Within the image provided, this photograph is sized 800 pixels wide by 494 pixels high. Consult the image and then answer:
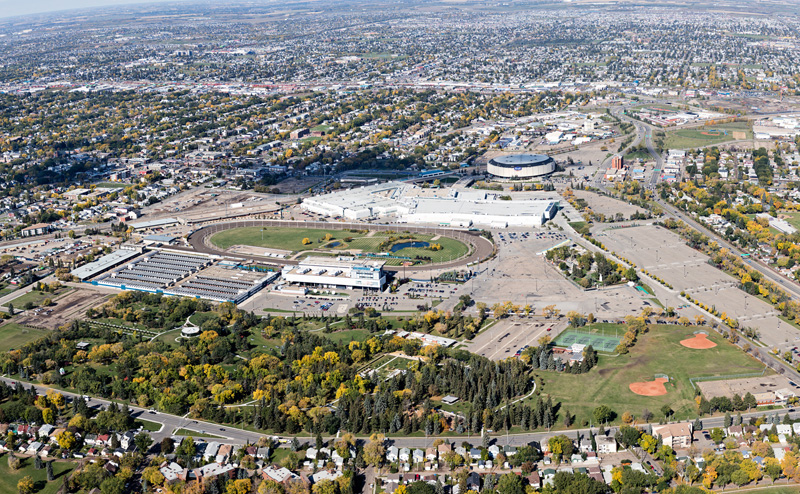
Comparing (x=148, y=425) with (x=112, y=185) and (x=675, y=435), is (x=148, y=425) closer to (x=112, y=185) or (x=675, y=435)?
(x=675, y=435)

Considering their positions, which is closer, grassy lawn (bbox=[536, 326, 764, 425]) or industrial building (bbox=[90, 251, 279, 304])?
grassy lawn (bbox=[536, 326, 764, 425])

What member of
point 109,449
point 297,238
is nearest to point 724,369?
point 109,449

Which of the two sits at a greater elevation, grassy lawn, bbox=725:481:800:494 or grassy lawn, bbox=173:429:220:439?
grassy lawn, bbox=173:429:220:439

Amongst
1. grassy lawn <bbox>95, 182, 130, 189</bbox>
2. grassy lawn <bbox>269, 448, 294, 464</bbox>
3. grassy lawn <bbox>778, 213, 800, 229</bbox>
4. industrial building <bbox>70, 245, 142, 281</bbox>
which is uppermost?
grassy lawn <bbox>95, 182, 130, 189</bbox>

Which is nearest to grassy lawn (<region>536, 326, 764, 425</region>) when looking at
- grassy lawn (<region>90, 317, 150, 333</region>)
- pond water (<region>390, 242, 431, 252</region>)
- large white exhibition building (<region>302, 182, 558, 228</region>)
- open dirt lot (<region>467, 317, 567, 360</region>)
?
open dirt lot (<region>467, 317, 567, 360</region>)

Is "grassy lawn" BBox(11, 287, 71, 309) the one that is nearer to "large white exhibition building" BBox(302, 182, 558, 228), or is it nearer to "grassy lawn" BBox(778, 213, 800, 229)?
"large white exhibition building" BBox(302, 182, 558, 228)

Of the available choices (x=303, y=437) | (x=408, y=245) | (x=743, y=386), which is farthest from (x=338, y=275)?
(x=743, y=386)

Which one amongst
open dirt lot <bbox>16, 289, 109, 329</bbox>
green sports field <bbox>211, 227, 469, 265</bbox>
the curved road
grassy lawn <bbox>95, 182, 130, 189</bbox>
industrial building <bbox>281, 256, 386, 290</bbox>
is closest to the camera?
open dirt lot <bbox>16, 289, 109, 329</bbox>
